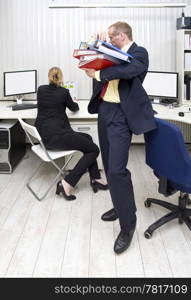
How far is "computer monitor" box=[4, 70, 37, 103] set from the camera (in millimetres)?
4645

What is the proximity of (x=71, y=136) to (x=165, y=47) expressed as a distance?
210 cm

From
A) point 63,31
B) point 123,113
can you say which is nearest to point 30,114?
point 63,31

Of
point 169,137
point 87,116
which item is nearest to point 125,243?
point 169,137

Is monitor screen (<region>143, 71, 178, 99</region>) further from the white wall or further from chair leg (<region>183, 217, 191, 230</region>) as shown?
chair leg (<region>183, 217, 191, 230</region>)

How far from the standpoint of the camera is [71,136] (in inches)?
142

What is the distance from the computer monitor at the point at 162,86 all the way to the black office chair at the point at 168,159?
6.42 ft

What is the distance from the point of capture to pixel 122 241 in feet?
8.81

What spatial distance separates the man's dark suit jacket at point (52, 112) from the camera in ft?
11.7

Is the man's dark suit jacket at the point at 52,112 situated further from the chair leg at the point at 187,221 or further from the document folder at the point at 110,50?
the chair leg at the point at 187,221

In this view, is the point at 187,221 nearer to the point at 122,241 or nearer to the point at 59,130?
the point at 122,241

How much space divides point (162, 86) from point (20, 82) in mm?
1754

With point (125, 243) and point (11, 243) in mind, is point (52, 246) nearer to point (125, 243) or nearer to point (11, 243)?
point (11, 243)

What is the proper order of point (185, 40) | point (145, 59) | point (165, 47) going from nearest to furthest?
1. point (145, 59)
2. point (185, 40)
3. point (165, 47)

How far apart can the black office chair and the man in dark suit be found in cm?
11
